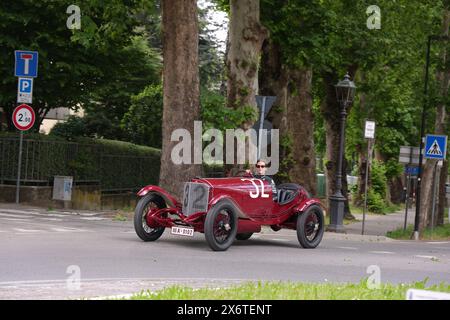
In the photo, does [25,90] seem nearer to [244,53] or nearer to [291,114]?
[244,53]

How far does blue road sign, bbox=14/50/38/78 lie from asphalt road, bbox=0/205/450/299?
509 centimetres

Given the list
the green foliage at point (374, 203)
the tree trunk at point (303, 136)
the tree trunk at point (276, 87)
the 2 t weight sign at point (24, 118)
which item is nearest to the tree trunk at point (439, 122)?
the tree trunk at point (303, 136)

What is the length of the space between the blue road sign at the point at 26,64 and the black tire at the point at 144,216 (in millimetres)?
9790

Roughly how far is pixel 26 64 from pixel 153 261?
1308 cm

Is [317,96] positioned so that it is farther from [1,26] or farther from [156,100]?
[1,26]

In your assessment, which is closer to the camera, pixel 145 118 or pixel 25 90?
pixel 25 90

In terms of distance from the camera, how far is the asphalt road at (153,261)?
36.8ft

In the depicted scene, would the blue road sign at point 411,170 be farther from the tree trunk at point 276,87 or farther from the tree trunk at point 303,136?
the tree trunk at point 276,87

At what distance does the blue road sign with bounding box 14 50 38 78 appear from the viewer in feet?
83.9

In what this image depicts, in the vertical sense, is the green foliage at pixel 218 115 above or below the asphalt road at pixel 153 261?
above

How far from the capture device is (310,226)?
18922 mm

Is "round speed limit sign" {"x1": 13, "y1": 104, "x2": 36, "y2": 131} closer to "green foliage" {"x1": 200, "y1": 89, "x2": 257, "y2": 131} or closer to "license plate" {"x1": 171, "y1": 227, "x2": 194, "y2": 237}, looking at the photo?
"green foliage" {"x1": 200, "y1": 89, "x2": 257, "y2": 131}

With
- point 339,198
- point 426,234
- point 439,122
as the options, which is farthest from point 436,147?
point 339,198
